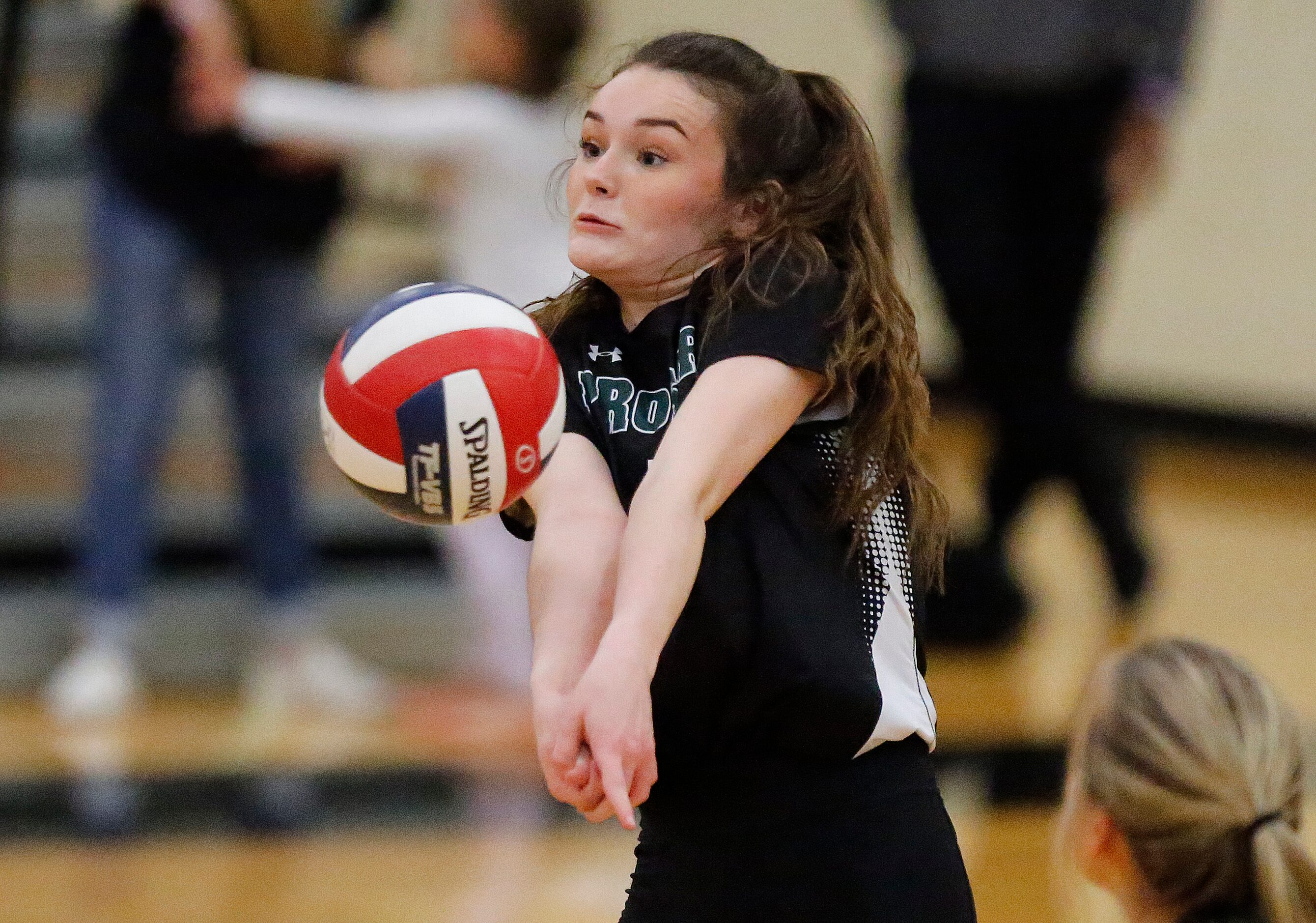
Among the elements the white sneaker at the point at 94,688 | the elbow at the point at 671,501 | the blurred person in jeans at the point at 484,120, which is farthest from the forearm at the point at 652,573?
the white sneaker at the point at 94,688

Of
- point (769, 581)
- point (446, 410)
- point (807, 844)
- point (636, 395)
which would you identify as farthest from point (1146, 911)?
point (446, 410)

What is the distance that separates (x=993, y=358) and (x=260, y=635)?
1956 mm

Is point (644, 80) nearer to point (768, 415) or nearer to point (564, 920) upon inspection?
point (768, 415)

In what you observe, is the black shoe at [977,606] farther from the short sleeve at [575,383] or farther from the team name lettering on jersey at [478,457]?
the team name lettering on jersey at [478,457]

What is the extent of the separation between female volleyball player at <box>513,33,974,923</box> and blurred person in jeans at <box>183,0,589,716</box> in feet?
7.19

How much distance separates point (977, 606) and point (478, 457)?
3359mm

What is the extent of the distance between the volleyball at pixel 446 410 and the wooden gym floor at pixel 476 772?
0.72m

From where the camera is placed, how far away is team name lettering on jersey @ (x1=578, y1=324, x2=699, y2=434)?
159 centimetres

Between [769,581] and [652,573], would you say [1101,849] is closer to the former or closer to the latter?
[769,581]

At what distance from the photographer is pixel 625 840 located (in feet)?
11.3

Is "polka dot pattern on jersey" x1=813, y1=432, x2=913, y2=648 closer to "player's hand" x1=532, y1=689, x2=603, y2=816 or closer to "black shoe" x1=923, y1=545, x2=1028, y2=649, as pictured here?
"player's hand" x1=532, y1=689, x2=603, y2=816

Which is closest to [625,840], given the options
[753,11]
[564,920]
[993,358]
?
[564,920]

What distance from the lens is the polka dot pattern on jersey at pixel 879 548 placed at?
5.33ft

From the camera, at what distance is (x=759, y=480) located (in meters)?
1.62
